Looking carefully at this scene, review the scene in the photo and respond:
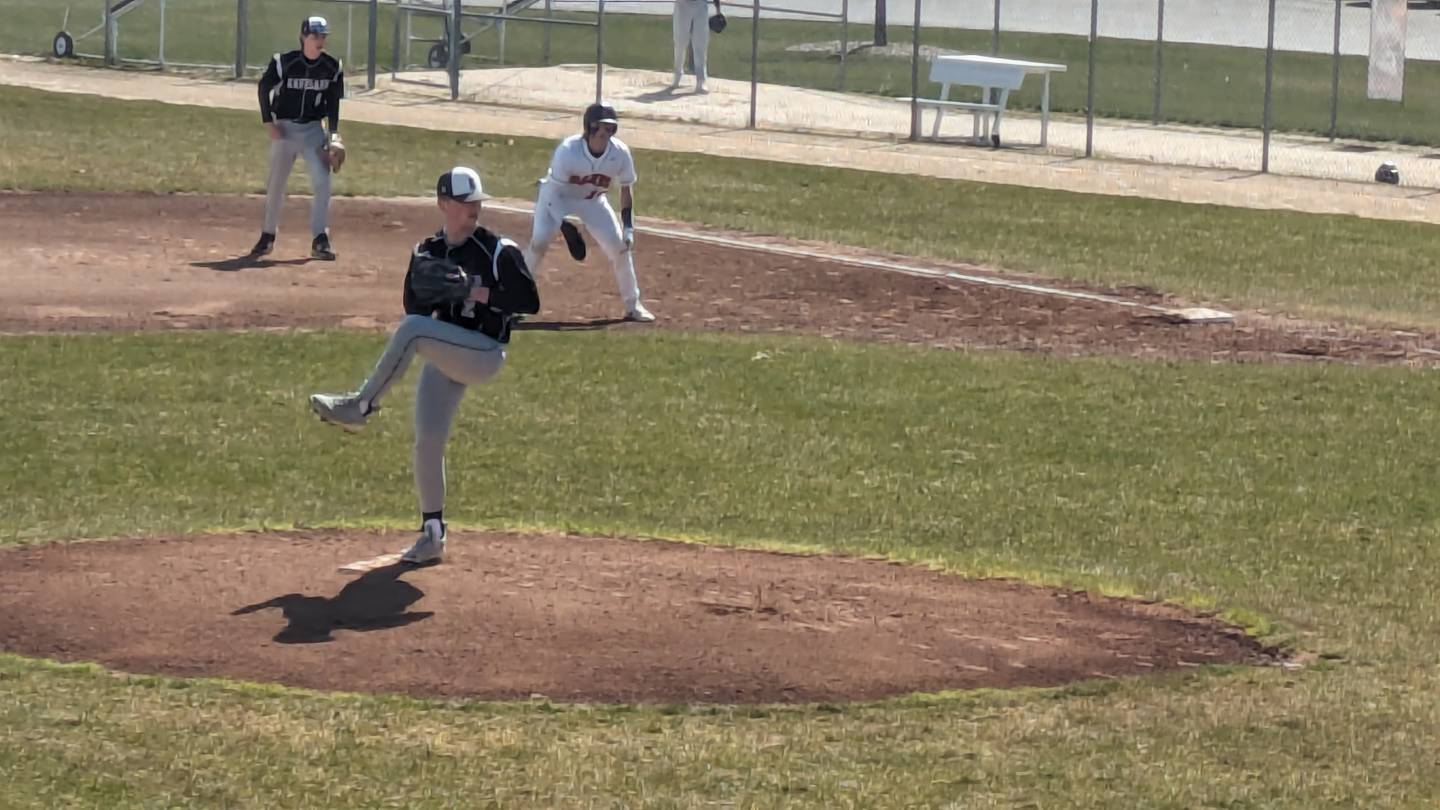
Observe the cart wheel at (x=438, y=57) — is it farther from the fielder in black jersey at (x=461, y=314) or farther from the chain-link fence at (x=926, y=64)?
the fielder in black jersey at (x=461, y=314)

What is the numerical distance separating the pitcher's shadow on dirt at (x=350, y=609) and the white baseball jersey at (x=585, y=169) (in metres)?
7.70

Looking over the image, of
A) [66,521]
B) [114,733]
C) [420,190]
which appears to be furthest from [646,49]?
[114,733]

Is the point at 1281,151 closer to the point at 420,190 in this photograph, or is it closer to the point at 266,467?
the point at 420,190

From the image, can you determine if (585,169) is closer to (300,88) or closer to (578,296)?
(578,296)

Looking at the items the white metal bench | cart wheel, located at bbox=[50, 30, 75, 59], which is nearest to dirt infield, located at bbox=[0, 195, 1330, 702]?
the white metal bench

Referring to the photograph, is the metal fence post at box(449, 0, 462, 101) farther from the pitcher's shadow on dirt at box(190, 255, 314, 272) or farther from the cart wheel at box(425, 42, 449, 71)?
the pitcher's shadow on dirt at box(190, 255, 314, 272)

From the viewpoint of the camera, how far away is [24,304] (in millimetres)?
17688

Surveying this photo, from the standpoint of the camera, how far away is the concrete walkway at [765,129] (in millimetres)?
26984

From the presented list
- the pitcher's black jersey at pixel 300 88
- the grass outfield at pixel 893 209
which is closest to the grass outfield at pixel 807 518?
the pitcher's black jersey at pixel 300 88

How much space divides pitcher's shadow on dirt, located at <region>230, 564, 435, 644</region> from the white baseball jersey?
25.3 ft

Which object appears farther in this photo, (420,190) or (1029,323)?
(420,190)

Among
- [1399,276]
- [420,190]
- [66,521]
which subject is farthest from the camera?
[420,190]

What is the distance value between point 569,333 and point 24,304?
4376mm

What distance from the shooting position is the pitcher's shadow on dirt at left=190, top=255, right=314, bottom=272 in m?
19.5
